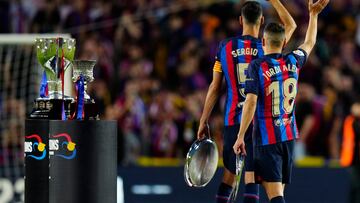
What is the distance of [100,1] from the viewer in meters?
20.4

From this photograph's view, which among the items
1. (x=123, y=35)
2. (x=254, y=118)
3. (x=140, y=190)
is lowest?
(x=140, y=190)

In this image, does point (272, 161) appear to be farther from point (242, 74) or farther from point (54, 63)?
point (54, 63)

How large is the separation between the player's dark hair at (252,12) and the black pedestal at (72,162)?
2129 mm

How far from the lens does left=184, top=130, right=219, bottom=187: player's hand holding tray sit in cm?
1086

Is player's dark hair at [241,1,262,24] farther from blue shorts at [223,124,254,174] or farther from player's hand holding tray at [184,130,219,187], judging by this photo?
player's hand holding tray at [184,130,219,187]

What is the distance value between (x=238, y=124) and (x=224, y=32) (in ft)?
29.7

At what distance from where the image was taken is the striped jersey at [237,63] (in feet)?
35.4

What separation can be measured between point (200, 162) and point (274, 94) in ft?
4.18

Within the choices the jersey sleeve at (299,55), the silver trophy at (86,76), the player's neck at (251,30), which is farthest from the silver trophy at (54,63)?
the jersey sleeve at (299,55)

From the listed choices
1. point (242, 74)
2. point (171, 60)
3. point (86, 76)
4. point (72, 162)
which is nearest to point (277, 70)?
point (242, 74)

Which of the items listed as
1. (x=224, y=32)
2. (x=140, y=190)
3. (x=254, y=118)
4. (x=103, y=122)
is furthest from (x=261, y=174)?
(x=224, y=32)

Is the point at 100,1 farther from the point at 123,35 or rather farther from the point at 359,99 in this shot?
the point at 359,99

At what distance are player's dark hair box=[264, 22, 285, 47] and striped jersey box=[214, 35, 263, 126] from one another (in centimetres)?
73

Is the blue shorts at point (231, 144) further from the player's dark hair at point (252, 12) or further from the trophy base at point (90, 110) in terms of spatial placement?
the trophy base at point (90, 110)
